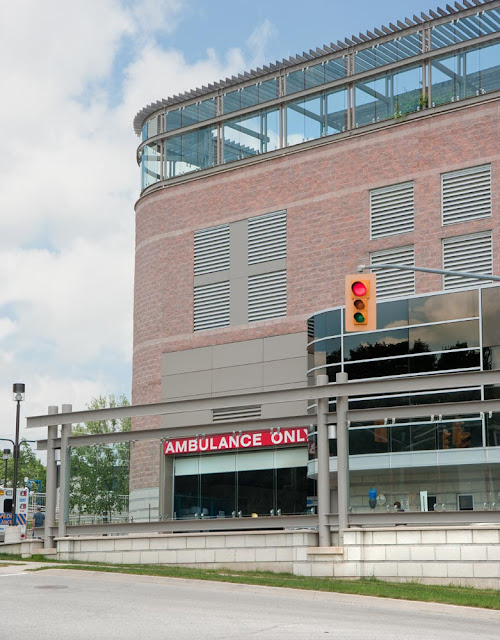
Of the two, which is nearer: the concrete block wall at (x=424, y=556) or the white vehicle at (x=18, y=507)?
the concrete block wall at (x=424, y=556)

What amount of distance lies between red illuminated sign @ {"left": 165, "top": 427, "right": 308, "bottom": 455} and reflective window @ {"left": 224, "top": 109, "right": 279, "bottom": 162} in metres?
22.1

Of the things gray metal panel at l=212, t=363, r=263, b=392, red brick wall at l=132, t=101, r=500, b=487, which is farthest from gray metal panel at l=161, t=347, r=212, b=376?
gray metal panel at l=212, t=363, r=263, b=392

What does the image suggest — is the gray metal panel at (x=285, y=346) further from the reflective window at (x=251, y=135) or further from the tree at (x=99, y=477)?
the tree at (x=99, y=477)

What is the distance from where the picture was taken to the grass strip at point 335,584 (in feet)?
72.5

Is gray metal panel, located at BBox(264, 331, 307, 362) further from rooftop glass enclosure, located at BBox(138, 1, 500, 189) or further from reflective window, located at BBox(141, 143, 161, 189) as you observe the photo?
reflective window, located at BBox(141, 143, 161, 189)

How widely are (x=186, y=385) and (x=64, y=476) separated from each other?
687 inches

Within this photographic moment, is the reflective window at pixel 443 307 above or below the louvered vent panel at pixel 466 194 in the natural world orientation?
below

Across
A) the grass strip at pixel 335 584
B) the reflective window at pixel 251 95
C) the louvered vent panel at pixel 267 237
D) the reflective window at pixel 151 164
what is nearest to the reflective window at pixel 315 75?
the reflective window at pixel 251 95

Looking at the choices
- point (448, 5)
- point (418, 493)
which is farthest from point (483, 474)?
point (448, 5)

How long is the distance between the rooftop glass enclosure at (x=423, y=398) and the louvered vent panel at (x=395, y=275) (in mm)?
4064

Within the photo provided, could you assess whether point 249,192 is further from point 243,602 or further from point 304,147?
point 243,602

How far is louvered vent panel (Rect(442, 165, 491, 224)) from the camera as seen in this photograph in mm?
43062

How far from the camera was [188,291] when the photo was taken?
5116cm

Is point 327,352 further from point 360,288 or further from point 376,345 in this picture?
point 360,288
